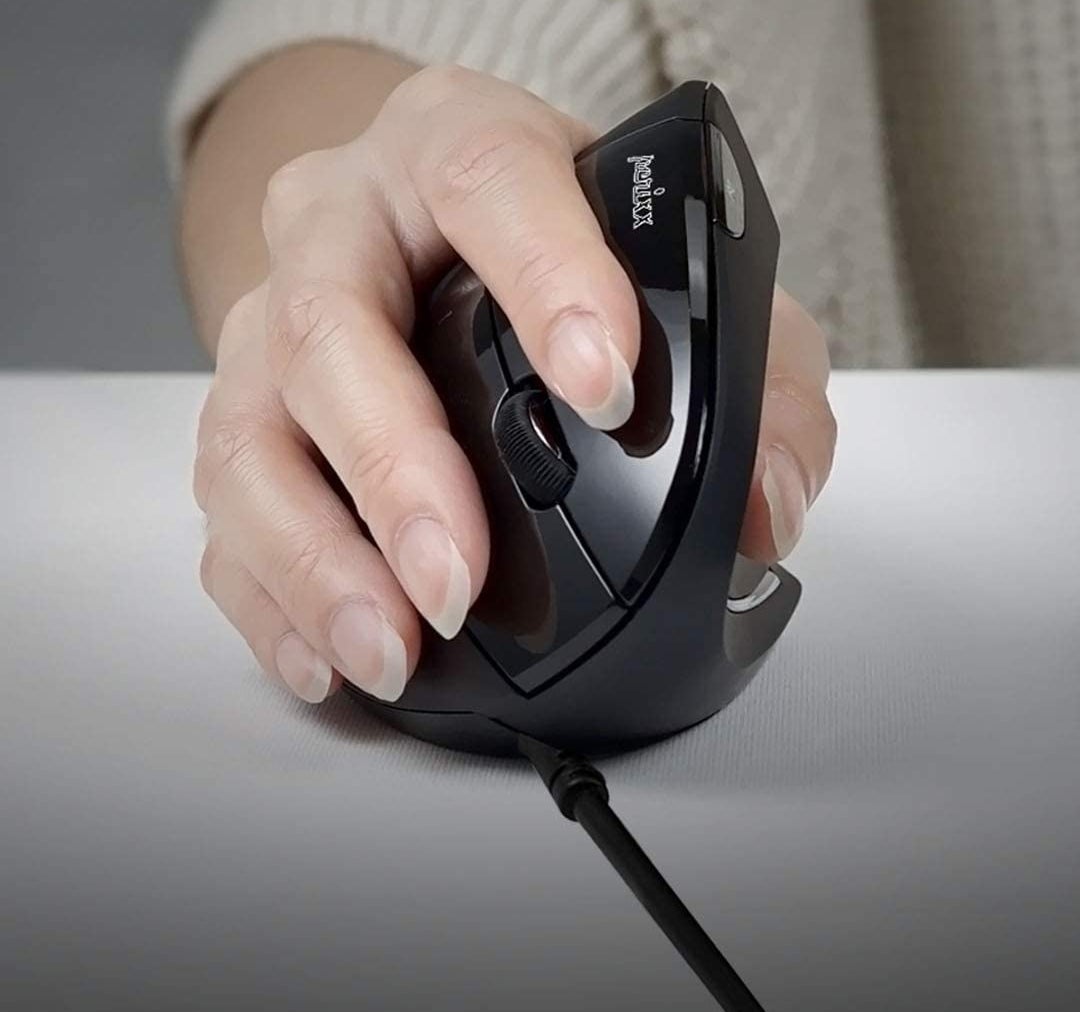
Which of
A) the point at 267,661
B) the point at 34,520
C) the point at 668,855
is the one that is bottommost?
the point at 668,855

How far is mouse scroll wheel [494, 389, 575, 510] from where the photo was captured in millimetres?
308

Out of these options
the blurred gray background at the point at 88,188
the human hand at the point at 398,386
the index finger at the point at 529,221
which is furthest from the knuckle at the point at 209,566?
the blurred gray background at the point at 88,188

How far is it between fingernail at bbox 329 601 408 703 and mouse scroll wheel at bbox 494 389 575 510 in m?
0.04

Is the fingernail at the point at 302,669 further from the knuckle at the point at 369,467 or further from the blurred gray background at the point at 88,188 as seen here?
the blurred gray background at the point at 88,188

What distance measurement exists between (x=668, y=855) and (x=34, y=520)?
0.24 m

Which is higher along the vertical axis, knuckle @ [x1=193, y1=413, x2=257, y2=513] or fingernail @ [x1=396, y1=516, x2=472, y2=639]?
knuckle @ [x1=193, y1=413, x2=257, y2=513]

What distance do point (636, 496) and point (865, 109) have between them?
0.53m

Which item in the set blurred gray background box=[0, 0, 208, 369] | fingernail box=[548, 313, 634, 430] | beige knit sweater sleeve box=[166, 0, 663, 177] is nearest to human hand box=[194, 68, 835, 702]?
fingernail box=[548, 313, 634, 430]

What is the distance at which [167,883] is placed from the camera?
0.31 m

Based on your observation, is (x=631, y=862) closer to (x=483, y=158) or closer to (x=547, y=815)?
(x=547, y=815)

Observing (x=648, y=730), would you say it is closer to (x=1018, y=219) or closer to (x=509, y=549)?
(x=509, y=549)

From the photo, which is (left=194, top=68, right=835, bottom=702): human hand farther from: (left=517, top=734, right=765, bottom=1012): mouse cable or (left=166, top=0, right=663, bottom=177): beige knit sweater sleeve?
(left=166, top=0, right=663, bottom=177): beige knit sweater sleeve

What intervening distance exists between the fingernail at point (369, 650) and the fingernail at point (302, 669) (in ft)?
0.06

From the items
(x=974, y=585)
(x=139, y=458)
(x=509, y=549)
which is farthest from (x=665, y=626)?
(x=139, y=458)
